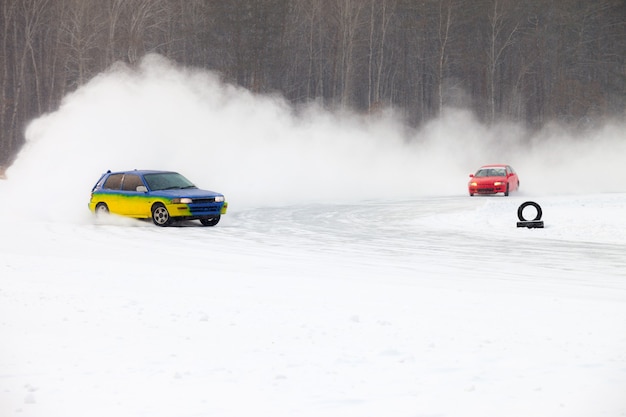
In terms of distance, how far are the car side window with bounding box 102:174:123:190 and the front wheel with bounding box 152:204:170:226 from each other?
4.68ft

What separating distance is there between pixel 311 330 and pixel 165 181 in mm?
14129

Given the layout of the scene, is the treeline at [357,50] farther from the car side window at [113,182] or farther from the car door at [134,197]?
the car door at [134,197]

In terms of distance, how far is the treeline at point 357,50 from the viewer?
201 feet

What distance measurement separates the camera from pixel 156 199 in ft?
65.8

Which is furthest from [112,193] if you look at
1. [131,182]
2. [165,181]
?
[165,181]

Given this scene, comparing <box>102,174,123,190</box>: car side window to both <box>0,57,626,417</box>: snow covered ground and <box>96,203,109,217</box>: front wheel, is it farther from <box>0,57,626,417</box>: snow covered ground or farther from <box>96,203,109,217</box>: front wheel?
<box>0,57,626,417</box>: snow covered ground

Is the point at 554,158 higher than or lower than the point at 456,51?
lower

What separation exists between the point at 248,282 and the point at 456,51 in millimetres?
59156

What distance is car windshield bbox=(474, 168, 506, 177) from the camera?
36.2 m

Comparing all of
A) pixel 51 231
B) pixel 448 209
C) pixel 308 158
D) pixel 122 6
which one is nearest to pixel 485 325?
pixel 51 231

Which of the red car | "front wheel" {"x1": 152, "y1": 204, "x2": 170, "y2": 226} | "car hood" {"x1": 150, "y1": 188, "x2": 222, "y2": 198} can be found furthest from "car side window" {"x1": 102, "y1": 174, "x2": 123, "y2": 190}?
the red car

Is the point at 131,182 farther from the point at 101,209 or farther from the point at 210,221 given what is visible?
the point at 210,221

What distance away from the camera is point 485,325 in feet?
26.3

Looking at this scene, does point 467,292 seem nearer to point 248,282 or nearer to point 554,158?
point 248,282
